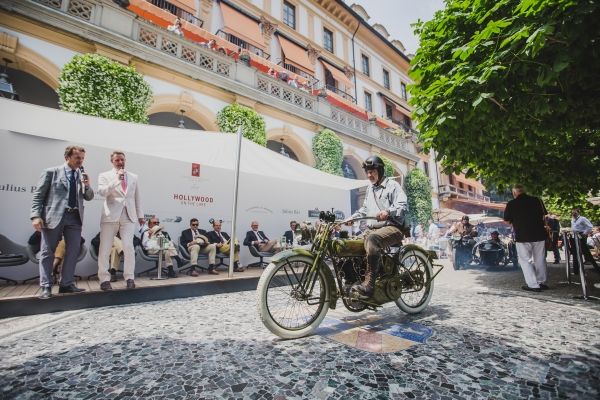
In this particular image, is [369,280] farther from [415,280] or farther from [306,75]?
[306,75]

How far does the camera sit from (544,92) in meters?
4.00

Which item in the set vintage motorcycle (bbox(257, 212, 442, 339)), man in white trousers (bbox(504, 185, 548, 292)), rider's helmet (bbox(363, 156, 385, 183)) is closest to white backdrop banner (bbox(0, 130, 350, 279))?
rider's helmet (bbox(363, 156, 385, 183))

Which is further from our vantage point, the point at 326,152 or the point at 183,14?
the point at 326,152

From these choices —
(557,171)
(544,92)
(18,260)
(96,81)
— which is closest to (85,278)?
(18,260)

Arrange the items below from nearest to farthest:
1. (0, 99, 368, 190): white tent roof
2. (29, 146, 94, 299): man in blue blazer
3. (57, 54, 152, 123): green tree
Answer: (29, 146, 94, 299): man in blue blazer < (0, 99, 368, 190): white tent roof < (57, 54, 152, 123): green tree

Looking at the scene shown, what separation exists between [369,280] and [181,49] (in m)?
11.1

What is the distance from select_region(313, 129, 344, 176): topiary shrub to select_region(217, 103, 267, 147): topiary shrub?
140 inches

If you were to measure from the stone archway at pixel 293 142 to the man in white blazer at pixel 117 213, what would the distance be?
8.51 metres

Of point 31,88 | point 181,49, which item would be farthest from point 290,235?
point 31,88

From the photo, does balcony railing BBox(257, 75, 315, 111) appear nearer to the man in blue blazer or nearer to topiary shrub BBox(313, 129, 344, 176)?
topiary shrub BBox(313, 129, 344, 176)

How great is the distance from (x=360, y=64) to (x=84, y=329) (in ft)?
74.8

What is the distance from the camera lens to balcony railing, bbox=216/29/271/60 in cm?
1405

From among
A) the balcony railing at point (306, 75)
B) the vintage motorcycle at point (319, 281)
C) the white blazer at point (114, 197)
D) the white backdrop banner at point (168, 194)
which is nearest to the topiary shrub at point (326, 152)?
the white backdrop banner at point (168, 194)

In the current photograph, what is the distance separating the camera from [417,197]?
19.8m
